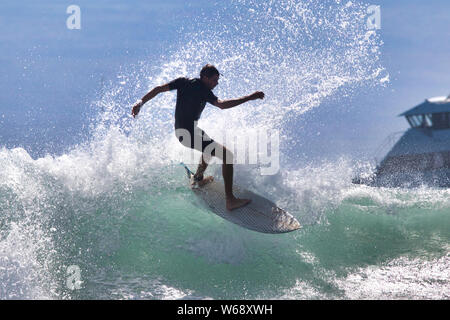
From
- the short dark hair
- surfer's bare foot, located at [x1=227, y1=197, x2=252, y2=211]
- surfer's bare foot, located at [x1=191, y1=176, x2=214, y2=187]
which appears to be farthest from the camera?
surfer's bare foot, located at [x1=191, y1=176, x2=214, y2=187]

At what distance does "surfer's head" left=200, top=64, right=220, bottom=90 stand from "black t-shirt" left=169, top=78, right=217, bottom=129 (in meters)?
0.06

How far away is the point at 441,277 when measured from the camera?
20.9ft

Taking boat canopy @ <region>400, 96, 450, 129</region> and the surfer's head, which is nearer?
the surfer's head

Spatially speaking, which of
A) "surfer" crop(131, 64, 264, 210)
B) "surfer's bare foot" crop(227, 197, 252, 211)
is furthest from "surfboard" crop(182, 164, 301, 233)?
"surfer" crop(131, 64, 264, 210)

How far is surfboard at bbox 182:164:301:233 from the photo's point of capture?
6.45 metres

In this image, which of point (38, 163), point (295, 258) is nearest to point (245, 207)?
point (295, 258)

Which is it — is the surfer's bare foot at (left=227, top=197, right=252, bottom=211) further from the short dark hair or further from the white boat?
the white boat

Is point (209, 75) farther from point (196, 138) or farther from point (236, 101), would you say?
point (196, 138)

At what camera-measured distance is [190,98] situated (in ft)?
21.1

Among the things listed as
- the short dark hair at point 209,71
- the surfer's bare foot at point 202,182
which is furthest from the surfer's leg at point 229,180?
the short dark hair at point 209,71

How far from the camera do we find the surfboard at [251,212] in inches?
254

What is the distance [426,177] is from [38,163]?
31.0 metres

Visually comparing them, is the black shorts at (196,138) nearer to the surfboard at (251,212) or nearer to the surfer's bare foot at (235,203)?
the surfer's bare foot at (235,203)

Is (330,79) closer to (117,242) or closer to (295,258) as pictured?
(295,258)
